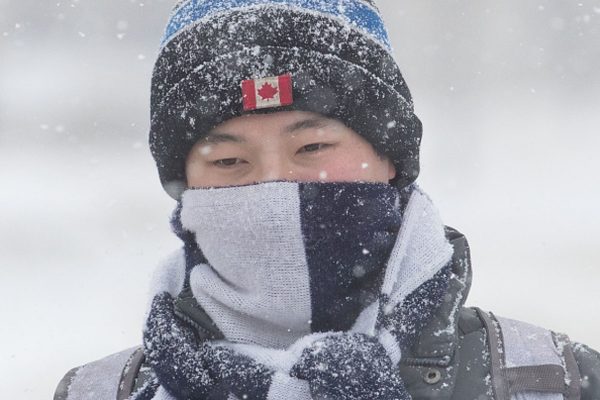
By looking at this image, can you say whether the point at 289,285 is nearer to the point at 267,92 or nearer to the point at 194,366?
the point at 194,366

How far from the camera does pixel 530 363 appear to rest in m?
1.73

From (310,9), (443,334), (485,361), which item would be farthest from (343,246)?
(310,9)

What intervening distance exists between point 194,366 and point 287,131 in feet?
1.78

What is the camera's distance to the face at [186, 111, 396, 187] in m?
1.78

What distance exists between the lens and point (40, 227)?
20.6ft

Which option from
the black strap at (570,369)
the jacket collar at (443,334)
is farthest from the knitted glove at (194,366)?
the black strap at (570,369)

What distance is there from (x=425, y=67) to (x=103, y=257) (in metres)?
3.72

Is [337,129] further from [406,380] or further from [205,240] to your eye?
[406,380]

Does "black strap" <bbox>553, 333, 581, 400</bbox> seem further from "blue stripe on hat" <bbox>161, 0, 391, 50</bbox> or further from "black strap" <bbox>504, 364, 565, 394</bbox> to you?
"blue stripe on hat" <bbox>161, 0, 391, 50</bbox>

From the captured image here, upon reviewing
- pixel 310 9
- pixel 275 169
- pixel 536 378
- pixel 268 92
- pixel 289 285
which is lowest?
pixel 536 378

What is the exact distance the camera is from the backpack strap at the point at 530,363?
1685 mm

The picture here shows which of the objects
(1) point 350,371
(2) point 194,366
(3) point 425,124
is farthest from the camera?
(3) point 425,124

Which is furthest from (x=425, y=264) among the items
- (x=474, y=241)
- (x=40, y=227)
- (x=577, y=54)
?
(x=577, y=54)

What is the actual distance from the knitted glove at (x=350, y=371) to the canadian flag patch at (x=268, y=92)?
0.53m
